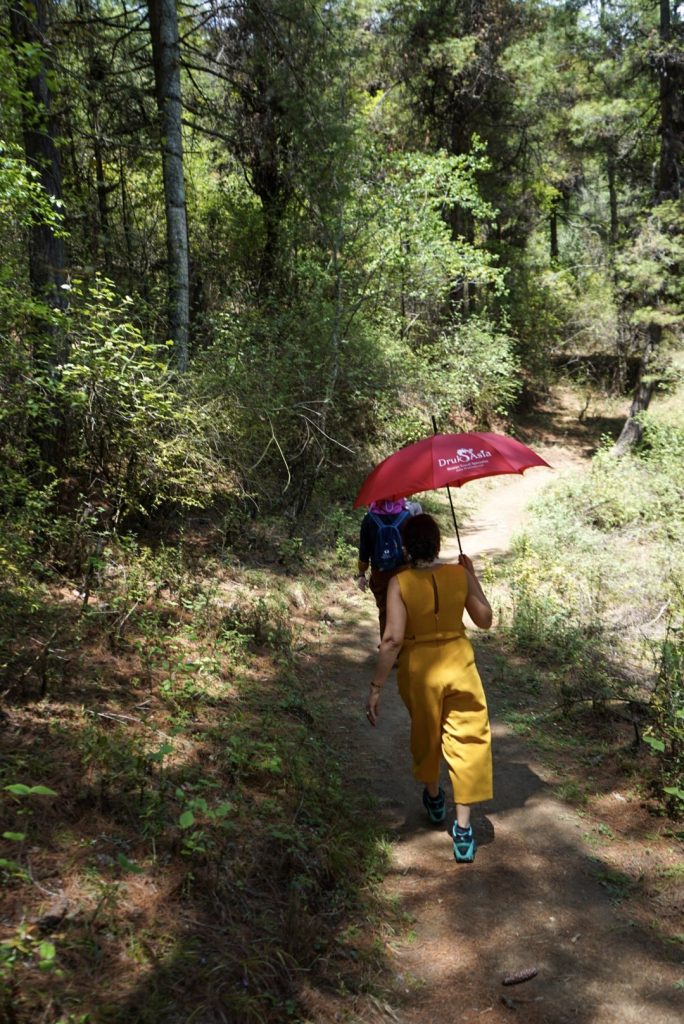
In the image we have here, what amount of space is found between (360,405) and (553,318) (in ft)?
49.2

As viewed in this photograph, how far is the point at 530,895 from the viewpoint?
13.5 feet

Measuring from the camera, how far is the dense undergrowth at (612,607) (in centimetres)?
555

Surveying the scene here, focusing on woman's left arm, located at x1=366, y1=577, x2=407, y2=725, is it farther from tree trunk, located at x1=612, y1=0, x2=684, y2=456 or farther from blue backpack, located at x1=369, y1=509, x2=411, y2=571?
tree trunk, located at x1=612, y1=0, x2=684, y2=456

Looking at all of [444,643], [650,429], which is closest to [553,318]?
[650,429]

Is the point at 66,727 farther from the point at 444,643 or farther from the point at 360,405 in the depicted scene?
the point at 360,405

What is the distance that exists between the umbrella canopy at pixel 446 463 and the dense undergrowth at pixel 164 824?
77.2 inches

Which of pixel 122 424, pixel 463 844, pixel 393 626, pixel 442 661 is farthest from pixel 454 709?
pixel 122 424

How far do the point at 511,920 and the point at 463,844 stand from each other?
55 cm

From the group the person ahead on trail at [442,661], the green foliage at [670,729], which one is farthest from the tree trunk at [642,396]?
the person ahead on trail at [442,661]

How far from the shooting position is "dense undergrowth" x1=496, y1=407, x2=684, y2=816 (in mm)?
5547

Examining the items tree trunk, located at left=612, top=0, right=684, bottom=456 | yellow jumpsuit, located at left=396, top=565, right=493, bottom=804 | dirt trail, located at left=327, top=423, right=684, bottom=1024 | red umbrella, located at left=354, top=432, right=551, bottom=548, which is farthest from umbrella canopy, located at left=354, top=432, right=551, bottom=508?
tree trunk, located at left=612, top=0, right=684, bottom=456

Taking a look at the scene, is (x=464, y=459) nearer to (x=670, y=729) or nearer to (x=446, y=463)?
(x=446, y=463)

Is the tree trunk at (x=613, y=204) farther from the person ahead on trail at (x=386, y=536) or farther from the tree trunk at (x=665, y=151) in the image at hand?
the person ahead on trail at (x=386, y=536)

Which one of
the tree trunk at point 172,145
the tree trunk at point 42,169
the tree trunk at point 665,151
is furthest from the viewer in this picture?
the tree trunk at point 665,151
